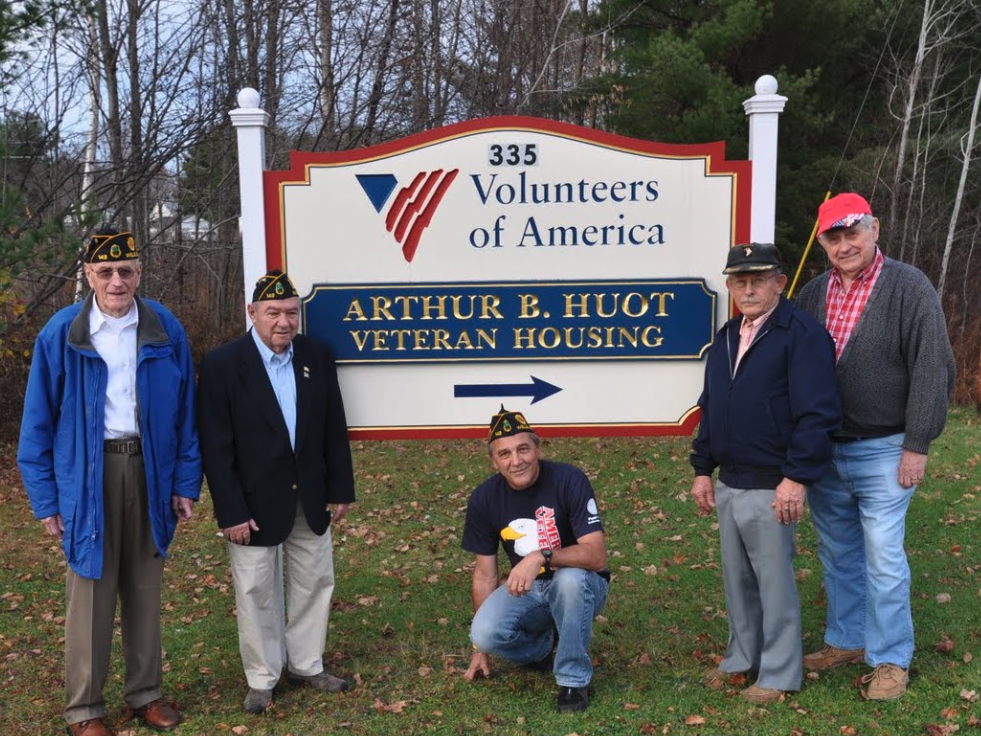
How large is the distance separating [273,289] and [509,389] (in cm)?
124

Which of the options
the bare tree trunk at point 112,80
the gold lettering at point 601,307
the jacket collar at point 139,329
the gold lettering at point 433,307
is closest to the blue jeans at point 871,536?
the gold lettering at point 601,307

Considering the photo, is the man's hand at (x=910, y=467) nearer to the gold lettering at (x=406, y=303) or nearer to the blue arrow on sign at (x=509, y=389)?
the blue arrow on sign at (x=509, y=389)

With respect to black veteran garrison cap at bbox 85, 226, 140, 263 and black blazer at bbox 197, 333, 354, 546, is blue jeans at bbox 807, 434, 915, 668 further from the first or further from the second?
black veteran garrison cap at bbox 85, 226, 140, 263

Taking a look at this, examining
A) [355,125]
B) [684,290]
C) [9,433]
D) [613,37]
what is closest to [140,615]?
[684,290]

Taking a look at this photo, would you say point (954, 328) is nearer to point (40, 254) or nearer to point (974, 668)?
point (974, 668)

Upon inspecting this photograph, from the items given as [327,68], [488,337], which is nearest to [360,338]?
[488,337]

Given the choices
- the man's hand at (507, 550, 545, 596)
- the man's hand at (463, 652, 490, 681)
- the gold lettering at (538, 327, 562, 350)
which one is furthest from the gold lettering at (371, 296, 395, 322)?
the man's hand at (463, 652, 490, 681)

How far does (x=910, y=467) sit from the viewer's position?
12.5 ft

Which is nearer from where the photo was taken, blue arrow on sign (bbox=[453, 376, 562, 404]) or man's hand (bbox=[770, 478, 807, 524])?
man's hand (bbox=[770, 478, 807, 524])

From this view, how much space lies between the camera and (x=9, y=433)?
431 inches

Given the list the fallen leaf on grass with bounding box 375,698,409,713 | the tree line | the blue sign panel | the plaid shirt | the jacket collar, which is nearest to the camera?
the jacket collar

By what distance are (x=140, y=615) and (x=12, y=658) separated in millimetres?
1471

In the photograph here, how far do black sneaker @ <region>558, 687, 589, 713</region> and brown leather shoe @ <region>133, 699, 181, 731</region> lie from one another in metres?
1.68

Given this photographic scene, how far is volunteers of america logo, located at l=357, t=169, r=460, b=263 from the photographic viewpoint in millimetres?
4434
